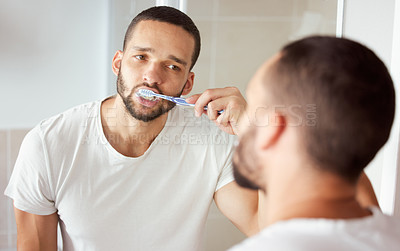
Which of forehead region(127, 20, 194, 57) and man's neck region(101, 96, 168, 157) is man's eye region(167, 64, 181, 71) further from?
man's neck region(101, 96, 168, 157)

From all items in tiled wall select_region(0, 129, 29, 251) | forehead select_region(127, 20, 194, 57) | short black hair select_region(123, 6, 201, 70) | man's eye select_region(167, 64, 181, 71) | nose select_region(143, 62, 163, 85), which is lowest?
tiled wall select_region(0, 129, 29, 251)

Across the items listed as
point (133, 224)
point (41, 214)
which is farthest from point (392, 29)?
point (41, 214)

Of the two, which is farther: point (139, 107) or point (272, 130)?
point (139, 107)

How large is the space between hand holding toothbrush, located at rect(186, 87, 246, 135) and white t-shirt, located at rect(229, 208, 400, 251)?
405mm

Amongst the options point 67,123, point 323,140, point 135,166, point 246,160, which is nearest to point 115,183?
point 135,166

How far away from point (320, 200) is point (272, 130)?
103 millimetres

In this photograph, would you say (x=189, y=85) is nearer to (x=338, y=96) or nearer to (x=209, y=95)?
(x=209, y=95)

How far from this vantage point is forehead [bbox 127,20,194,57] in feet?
3.07

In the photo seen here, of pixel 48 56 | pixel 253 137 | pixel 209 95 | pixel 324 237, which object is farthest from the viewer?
pixel 48 56

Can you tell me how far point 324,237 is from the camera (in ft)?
1.52

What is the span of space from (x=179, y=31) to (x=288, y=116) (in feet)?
1.62

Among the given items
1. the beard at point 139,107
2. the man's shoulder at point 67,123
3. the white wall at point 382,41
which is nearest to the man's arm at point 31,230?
the man's shoulder at point 67,123

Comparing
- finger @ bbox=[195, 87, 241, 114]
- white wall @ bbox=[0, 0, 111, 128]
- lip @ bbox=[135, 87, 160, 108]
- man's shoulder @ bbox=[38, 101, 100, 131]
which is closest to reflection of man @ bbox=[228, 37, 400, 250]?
finger @ bbox=[195, 87, 241, 114]

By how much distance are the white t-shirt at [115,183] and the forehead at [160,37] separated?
17 centimetres
